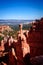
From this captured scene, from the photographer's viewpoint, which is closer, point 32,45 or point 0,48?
point 32,45

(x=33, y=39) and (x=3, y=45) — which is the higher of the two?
(x=33, y=39)

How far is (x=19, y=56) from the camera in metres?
18.9

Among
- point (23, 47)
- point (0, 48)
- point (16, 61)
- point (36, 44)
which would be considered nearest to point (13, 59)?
point (16, 61)

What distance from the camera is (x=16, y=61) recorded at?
19.2 metres

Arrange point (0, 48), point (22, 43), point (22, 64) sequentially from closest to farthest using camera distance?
point (22, 64) → point (22, 43) → point (0, 48)

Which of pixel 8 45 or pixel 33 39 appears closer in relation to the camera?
pixel 33 39

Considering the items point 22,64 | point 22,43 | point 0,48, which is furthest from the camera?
point 0,48

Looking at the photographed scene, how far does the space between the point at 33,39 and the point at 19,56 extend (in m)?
3.61

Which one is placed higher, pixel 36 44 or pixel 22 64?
pixel 36 44

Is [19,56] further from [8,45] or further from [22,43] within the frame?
[8,45]

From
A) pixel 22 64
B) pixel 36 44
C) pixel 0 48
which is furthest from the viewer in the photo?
pixel 0 48

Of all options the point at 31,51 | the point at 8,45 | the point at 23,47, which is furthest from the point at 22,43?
the point at 8,45

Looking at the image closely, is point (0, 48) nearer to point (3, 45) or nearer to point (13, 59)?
point (3, 45)

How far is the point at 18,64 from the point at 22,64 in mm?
596
